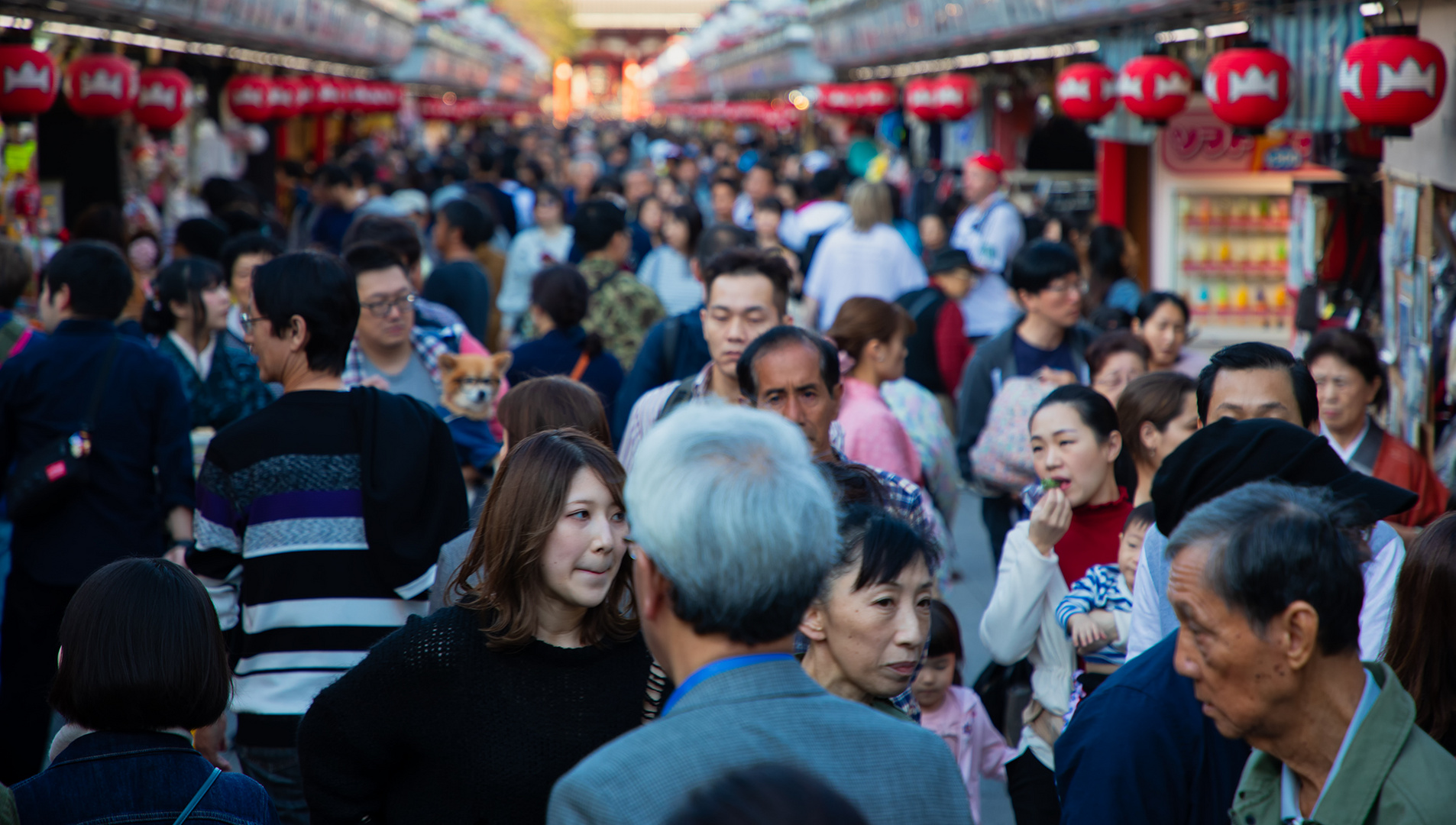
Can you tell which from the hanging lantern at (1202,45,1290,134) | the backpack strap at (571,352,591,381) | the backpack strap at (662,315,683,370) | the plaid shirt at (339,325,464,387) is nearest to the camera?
the plaid shirt at (339,325,464,387)

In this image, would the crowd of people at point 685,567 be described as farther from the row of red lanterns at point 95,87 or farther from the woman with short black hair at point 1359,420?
the row of red lanterns at point 95,87

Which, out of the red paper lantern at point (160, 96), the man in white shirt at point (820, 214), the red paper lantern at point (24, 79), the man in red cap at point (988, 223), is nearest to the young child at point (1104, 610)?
the man in red cap at point (988, 223)

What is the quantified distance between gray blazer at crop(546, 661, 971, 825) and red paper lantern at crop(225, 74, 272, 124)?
13.4 metres

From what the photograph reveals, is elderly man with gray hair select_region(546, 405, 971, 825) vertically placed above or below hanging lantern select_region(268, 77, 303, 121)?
below

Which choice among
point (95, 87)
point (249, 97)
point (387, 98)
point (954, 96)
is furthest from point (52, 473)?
point (387, 98)

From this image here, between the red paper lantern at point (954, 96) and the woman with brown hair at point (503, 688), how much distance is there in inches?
510

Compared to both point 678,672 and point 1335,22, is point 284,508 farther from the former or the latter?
point 1335,22

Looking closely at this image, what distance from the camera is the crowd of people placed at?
64.8 inches

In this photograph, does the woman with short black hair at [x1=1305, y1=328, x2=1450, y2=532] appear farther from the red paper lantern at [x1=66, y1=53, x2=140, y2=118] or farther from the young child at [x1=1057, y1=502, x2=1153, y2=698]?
the red paper lantern at [x1=66, y1=53, x2=140, y2=118]

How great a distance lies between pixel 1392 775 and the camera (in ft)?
6.06

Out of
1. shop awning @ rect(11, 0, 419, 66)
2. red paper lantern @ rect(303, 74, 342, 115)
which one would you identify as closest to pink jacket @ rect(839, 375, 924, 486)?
shop awning @ rect(11, 0, 419, 66)

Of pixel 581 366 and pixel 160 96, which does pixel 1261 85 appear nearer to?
pixel 581 366

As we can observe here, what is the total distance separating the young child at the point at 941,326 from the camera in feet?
23.6

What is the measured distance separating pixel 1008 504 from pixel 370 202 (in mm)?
6542
